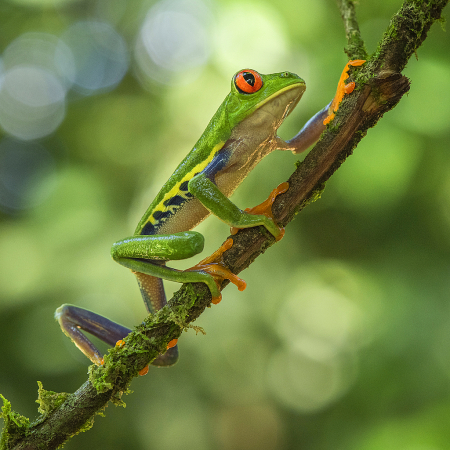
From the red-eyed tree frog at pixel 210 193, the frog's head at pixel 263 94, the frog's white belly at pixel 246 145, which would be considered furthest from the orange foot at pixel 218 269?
the frog's head at pixel 263 94

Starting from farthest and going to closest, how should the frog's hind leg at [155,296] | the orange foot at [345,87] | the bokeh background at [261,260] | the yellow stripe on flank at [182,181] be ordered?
the bokeh background at [261,260], the frog's hind leg at [155,296], the yellow stripe on flank at [182,181], the orange foot at [345,87]

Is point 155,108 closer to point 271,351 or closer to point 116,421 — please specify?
point 271,351

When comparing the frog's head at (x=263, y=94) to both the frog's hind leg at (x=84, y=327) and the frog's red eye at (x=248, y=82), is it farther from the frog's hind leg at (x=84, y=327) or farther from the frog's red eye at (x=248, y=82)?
the frog's hind leg at (x=84, y=327)

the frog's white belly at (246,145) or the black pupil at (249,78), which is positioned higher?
the black pupil at (249,78)

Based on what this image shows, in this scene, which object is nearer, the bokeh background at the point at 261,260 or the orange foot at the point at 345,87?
the orange foot at the point at 345,87

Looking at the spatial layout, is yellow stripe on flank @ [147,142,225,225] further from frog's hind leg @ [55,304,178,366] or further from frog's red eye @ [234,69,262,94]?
frog's hind leg @ [55,304,178,366]

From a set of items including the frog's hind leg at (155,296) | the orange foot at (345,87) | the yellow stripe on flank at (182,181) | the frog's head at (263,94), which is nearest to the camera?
the orange foot at (345,87)

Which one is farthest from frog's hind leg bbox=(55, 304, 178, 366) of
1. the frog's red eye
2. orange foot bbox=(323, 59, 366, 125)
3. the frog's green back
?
orange foot bbox=(323, 59, 366, 125)

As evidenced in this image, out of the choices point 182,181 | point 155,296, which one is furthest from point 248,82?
point 155,296
